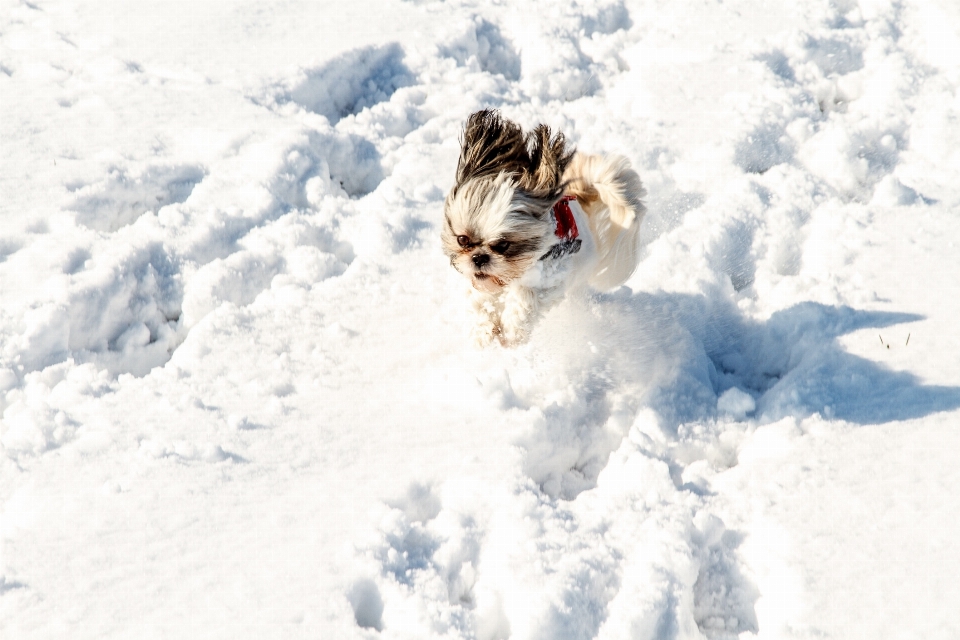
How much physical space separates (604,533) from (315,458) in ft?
3.33

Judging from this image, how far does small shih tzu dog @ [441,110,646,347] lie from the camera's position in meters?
2.81

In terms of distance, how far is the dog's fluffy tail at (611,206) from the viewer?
3.21 meters

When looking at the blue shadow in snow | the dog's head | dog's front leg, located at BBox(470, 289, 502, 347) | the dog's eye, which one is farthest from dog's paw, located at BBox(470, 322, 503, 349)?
the blue shadow in snow

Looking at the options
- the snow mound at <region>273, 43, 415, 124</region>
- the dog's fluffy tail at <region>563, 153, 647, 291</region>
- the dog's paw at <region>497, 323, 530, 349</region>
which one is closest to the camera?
the dog's paw at <region>497, 323, 530, 349</region>

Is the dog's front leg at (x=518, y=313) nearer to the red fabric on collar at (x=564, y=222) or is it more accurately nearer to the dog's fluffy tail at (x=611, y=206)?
the red fabric on collar at (x=564, y=222)

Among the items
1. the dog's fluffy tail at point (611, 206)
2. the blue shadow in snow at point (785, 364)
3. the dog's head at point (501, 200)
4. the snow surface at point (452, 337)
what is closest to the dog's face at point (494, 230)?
the dog's head at point (501, 200)

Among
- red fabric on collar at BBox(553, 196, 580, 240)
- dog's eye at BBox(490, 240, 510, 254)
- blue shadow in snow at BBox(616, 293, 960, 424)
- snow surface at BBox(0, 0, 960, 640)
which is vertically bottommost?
blue shadow in snow at BBox(616, 293, 960, 424)

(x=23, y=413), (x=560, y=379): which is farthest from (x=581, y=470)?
(x=23, y=413)

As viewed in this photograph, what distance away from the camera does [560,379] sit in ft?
10.0

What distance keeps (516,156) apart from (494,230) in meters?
0.34

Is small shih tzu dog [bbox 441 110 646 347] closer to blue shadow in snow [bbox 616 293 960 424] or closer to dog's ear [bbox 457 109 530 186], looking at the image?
dog's ear [bbox 457 109 530 186]

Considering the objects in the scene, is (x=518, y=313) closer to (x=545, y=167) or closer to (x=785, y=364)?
(x=545, y=167)

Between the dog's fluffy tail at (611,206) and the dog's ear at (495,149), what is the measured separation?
0.37m

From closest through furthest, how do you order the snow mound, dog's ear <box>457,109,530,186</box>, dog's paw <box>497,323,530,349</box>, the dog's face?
the dog's face
dog's ear <box>457,109,530,186</box>
dog's paw <box>497,323,530,349</box>
the snow mound
